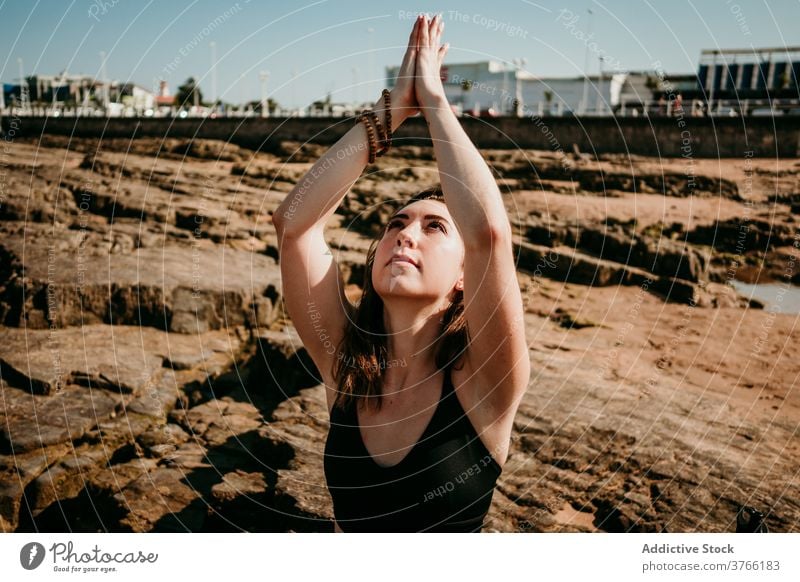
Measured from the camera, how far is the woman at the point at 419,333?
1911mm

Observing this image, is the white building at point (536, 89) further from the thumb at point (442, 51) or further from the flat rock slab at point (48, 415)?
the thumb at point (442, 51)

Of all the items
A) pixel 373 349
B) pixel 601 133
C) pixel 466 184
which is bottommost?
pixel 373 349

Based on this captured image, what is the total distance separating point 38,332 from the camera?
→ 675 centimetres

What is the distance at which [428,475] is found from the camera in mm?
1992

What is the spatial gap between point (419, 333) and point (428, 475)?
45 cm

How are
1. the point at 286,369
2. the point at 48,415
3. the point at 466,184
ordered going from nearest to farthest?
1. the point at 466,184
2. the point at 48,415
3. the point at 286,369

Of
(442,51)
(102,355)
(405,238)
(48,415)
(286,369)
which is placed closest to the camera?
(405,238)

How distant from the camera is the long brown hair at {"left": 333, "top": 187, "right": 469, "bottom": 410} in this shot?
221cm

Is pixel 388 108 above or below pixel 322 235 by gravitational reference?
above

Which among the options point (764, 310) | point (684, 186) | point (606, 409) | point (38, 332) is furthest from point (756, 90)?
point (38, 332)

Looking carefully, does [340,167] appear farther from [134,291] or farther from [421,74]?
[134,291]

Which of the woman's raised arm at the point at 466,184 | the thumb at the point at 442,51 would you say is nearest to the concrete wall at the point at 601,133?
the thumb at the point at 442,51

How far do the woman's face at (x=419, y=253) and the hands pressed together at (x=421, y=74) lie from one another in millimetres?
302

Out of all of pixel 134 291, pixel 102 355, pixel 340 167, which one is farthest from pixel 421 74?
pixel 134 291
